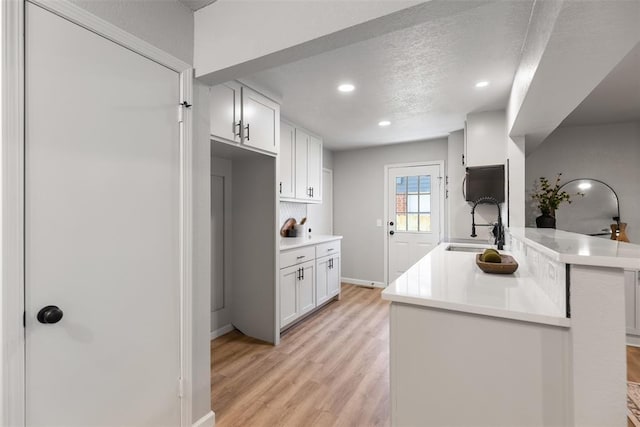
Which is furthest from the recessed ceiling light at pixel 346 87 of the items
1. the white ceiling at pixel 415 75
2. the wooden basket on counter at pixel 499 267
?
the wooden basket on counter at pixel 499 267

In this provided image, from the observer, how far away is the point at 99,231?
4.22 feet

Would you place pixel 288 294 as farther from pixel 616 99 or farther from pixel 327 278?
pixel 616 99

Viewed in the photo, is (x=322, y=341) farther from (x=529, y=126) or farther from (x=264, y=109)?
(x=529, y=126)

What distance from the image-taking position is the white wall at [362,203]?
5027 millimetres

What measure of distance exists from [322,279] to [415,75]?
2.53 metres

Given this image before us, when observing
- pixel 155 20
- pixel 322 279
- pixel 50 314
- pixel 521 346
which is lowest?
pixel 322 279

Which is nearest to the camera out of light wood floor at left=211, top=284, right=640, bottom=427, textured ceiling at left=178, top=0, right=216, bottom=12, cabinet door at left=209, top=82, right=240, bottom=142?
textured ceiling at left=178, top=0, right=216, bottom=12

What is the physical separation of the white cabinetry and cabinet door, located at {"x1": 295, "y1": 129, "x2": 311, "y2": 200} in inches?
135

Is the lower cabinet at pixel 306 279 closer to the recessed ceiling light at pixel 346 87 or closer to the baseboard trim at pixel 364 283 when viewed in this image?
the baseboard trim at pixel 364 283

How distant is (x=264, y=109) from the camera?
2719mm

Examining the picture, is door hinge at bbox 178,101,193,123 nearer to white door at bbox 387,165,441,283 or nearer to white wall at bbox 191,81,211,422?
white wall at bbox 191,81,211,422

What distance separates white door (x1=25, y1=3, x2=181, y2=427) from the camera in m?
1.11

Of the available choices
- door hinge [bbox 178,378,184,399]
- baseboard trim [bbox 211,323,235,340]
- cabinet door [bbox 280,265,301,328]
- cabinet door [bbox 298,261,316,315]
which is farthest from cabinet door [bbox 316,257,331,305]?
door hinge [bbox 178,378,184,399]

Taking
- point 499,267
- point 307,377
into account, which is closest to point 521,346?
Answer: point 499,267
